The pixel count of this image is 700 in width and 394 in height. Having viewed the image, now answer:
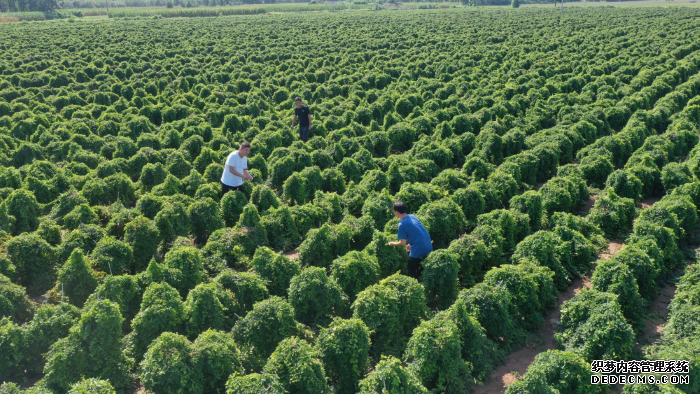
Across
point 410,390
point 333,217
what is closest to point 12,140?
point 333,217

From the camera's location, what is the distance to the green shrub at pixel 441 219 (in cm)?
1158

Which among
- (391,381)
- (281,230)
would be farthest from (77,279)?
(391,381)

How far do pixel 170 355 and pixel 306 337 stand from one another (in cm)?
254

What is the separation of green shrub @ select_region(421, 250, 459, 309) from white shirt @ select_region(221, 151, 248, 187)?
6543mm

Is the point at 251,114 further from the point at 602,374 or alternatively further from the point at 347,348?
the point at 602,374

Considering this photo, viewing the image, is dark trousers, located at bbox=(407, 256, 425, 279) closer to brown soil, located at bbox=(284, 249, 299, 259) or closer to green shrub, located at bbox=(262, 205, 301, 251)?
brown soil, located at bbox=(284, 249, 299, 259)

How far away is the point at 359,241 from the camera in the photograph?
11.9 meters

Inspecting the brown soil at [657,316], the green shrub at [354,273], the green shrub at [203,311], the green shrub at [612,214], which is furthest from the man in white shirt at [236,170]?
the brown soil at [657,316]

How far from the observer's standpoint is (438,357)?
24.4ft

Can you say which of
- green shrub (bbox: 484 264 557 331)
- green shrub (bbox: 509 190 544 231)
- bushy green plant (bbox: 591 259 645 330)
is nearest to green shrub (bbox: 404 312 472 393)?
green shrub (bbox: 484 264 557 331)

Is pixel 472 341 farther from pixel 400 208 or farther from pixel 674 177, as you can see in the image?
pixel 674 177

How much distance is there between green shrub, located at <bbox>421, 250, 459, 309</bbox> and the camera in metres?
9.47

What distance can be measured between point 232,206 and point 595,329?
31.1 ft

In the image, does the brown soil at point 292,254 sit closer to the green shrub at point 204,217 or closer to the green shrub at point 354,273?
the green shrub at point 204,217
